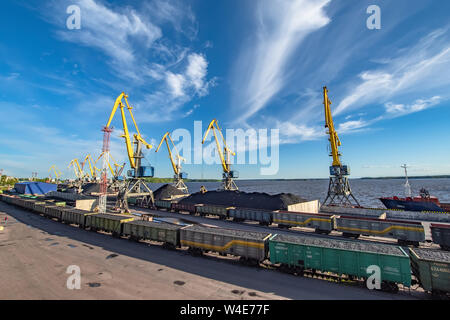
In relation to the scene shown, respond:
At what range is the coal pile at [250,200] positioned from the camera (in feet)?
142

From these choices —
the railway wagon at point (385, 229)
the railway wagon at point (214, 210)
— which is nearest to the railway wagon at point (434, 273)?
the railway wagon at point (385, 229)

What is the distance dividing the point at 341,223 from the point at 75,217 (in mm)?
42737

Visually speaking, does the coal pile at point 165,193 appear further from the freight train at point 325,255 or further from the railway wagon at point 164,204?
the freight train at point 325,255

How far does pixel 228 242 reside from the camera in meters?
19.6

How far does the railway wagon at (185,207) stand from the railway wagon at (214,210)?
172 cm

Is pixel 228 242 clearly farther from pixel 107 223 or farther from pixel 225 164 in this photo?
pixel 225 164

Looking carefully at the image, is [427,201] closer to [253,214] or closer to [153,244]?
[253,214]

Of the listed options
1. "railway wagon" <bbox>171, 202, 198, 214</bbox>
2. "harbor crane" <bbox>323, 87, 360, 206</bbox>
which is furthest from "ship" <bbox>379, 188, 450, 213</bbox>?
"railway wagon" <bbox>171, 202, 198, 214</bbox>

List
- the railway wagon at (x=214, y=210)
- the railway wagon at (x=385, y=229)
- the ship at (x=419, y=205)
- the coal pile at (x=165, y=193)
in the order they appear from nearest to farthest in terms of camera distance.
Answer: the railway wagon at (x=385, y=229) < the railway wagon at (x=214, y=210) < the ship at (x=419, y=205) < the coal pile at (x=165, y=193)

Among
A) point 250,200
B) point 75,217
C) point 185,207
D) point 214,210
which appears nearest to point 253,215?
point 214,210

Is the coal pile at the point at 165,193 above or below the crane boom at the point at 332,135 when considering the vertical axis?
below

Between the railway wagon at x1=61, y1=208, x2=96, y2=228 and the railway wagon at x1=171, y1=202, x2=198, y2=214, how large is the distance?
66.5 ft

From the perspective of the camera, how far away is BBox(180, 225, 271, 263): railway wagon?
18.4 meters

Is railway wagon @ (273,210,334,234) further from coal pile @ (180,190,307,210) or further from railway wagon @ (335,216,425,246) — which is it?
coal pile @ (180,190,307,210)
